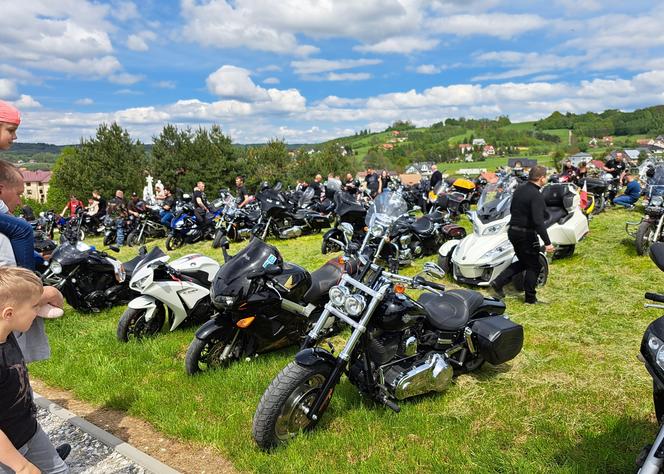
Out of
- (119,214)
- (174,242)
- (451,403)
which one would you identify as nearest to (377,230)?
(451,403)

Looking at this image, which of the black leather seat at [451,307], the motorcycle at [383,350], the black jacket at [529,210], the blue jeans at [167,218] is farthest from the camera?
the blue jeans at [167,218]

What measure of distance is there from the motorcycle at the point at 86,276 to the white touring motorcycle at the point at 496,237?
4.42 metres

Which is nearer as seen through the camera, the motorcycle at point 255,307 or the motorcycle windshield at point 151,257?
the motorcycle at point 255,307

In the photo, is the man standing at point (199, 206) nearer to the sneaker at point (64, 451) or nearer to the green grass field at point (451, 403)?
the green grass field at point (451, 403)

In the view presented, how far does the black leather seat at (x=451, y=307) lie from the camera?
365 centimetres

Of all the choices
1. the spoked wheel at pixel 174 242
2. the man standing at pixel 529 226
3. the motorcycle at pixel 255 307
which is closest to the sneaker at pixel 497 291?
the man standing at pixel 529 226

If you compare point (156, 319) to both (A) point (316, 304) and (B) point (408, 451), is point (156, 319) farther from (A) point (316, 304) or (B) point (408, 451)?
(B) point (408, 451)

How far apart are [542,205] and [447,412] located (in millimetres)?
3121

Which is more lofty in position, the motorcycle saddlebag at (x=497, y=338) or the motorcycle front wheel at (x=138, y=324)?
the motorcycle saddlebag at (x=497, y=338)

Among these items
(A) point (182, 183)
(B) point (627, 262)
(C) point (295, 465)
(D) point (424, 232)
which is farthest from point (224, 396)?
(A) point (182, 183)

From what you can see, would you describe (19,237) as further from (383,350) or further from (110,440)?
(383,350)

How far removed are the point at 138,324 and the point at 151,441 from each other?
2.05m

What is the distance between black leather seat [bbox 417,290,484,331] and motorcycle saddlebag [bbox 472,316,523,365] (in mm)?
153

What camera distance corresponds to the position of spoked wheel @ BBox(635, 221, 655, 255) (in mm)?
7348
